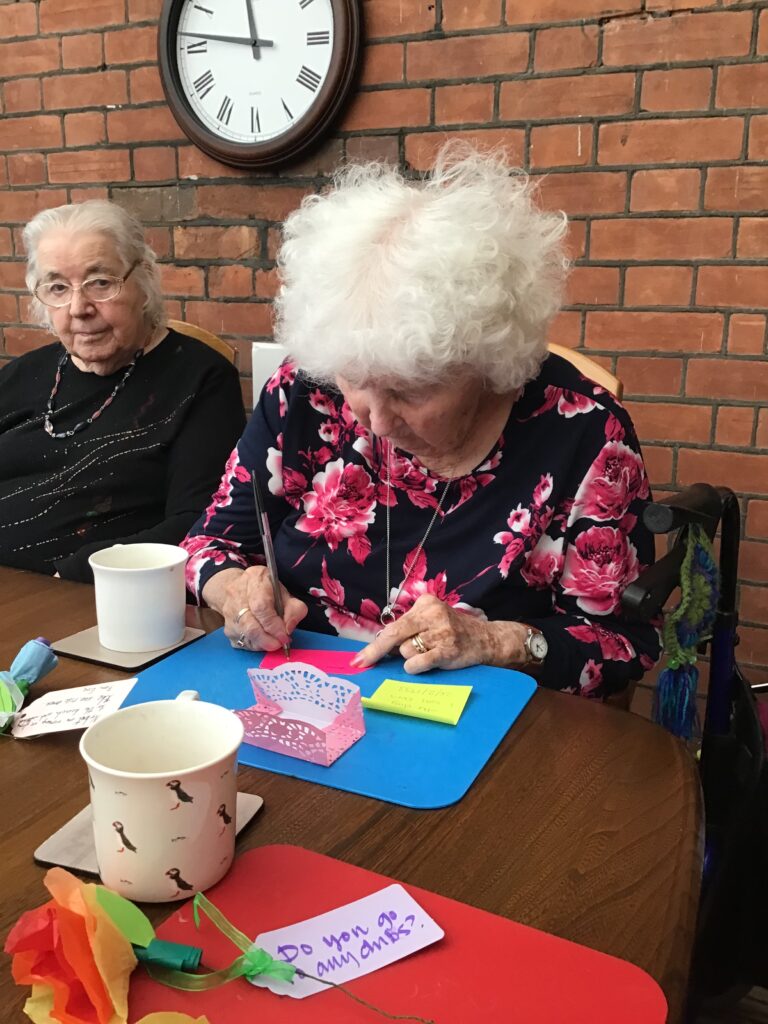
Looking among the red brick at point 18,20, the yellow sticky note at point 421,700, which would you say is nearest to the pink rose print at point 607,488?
the yellow sticky note at point 421,700

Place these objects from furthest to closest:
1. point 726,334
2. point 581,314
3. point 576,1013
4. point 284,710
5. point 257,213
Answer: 1. point 257,213
2. point 581,314
3. point 726,334
4. point 284,710
5. point 576,1013

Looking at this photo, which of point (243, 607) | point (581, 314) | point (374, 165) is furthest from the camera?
point (581, 314)

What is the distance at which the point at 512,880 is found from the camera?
647mm

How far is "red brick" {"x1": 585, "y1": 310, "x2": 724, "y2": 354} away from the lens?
1891mm

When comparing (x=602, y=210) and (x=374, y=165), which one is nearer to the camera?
(x=374, y=165)

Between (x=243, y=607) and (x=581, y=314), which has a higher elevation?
(x=581, y=314)

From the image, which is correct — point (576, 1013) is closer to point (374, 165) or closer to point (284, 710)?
point (284, 710)

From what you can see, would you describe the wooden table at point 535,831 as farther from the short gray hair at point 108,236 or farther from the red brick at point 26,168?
the red brick at point 26,168

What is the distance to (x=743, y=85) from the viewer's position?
1753 millimetres

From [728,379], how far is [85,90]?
191cm

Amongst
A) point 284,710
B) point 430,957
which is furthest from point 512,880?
point 284,710

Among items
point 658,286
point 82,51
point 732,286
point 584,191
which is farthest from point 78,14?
point 732,286

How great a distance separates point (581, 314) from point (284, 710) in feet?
4.64

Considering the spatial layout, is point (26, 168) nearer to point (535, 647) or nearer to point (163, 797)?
point (535, 647)
